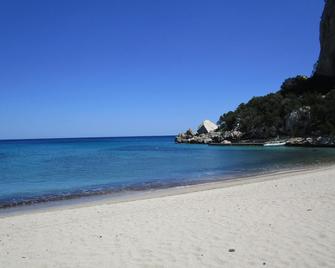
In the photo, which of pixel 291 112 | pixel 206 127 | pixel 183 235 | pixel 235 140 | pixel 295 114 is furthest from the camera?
pixel 206 127

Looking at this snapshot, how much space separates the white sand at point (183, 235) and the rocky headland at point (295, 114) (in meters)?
63.2

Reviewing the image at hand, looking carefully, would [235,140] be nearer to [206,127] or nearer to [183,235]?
[206,127]

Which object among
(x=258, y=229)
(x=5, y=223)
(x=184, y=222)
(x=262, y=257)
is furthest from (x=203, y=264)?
(x=5, y=223)

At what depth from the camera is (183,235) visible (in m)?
8.88

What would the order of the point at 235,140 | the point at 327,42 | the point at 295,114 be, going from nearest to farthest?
the point at 295,114 → the point at 235,140 → the point at 327,42

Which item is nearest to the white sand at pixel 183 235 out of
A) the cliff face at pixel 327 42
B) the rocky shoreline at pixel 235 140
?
the rocky shoreline at pixel 235 140

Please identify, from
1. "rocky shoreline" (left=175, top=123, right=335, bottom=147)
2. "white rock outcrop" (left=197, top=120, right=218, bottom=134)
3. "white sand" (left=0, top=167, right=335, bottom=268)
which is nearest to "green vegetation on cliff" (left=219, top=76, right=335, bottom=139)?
"rocky shoreline" (left=175, top=123, right=335, bottom=147)

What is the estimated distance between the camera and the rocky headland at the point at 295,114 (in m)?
77.5

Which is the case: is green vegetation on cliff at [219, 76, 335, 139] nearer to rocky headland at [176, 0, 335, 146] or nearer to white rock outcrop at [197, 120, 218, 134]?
rocky headland at [176, 0, 335, 146]

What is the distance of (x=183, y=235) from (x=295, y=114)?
7953cm

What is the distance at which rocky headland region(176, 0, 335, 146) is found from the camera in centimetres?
7746

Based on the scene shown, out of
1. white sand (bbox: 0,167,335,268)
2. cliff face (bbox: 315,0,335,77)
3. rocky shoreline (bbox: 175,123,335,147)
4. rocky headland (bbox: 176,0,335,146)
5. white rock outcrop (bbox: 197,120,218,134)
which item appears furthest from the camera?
white rock outcrop (bbox: 197,120,218,134)

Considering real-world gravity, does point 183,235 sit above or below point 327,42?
below

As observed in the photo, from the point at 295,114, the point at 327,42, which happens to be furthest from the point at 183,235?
the point at 327,42
